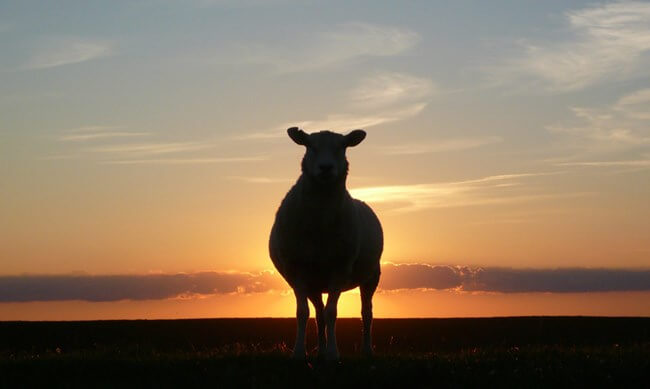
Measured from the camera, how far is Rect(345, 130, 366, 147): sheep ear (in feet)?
48.8

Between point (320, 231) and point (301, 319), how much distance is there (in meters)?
1.40

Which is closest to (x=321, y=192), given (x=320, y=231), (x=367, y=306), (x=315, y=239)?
(x=320, y=231)

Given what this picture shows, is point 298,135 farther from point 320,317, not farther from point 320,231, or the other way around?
point 320,317

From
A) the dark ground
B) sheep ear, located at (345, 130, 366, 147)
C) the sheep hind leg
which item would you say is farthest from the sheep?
the sheep hind leg

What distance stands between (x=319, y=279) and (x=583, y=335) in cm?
1103

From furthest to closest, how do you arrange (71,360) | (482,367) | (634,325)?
(634,325)
(71,360)
(482,367)

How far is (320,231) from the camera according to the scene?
14773 millimetres

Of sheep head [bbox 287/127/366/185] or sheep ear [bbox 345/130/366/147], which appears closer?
sheep head [bbox 287/127/366/185]

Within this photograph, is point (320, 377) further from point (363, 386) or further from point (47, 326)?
point (47, 326)

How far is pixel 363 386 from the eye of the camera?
1122 cm

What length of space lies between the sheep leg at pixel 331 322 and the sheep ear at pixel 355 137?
2327mm

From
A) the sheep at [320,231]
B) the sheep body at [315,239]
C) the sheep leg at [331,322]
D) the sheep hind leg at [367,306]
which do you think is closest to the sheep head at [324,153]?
the sheep at [320,231]

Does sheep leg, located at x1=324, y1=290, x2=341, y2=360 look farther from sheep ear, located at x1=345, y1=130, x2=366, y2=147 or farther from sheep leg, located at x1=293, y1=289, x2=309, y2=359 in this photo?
sheep ear, located at x1=345, y1=130, x2=366, y2=147

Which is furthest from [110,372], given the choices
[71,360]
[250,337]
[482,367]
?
[250,337]
